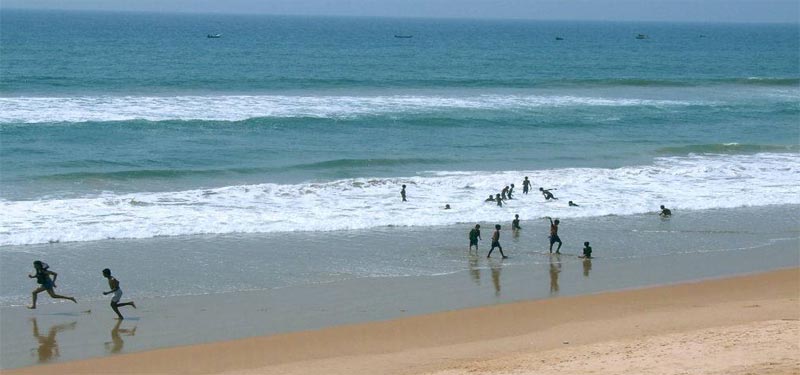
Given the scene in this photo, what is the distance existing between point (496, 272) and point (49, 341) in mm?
8092

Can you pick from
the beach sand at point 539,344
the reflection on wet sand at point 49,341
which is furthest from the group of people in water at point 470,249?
the beach sand at point 539,344

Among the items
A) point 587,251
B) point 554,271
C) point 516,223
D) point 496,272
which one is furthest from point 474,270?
point 516,223

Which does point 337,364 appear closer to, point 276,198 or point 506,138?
point 276,198

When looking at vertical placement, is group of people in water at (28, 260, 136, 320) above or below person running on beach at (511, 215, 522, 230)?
above

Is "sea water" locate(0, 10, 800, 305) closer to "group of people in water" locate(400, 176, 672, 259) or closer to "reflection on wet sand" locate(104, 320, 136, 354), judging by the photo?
"group of people in water" locate(400, 176, 672, 259)

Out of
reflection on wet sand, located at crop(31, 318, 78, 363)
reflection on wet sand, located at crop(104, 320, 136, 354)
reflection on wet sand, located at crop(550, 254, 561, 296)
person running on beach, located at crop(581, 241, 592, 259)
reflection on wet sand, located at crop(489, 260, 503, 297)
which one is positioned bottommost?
reflection on wet sand, located at crop(550, 254, 561, 296)

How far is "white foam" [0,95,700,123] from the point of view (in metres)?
38.2

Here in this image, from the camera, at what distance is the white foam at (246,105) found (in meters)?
38.2

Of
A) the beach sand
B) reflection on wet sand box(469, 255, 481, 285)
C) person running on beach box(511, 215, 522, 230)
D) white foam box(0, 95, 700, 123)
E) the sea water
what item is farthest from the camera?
white foam box(0, 95, 700, 123)

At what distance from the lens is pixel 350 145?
112ft

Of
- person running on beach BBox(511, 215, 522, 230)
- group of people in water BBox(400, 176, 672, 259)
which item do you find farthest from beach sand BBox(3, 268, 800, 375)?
person running on beach BBox(511, 215, 522, 230)

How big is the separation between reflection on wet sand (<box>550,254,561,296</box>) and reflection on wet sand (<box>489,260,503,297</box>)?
3.06 ft

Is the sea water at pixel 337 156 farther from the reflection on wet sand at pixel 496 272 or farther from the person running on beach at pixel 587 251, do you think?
the person running on beach at pixel 587 251

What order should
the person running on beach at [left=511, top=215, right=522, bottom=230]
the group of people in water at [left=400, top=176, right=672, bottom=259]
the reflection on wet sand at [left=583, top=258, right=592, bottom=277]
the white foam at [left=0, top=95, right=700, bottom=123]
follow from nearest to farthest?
the reflection on wet sand at [left=583, top=258, right=592, bottom=277]
the group of people in water at [left=400, top=176, right=672, bottom=259]
the person running on beach at [left=511, top=215, right=522, bottom=230]
the white foam at [left=0, top=95, right=700, bottom=123]
